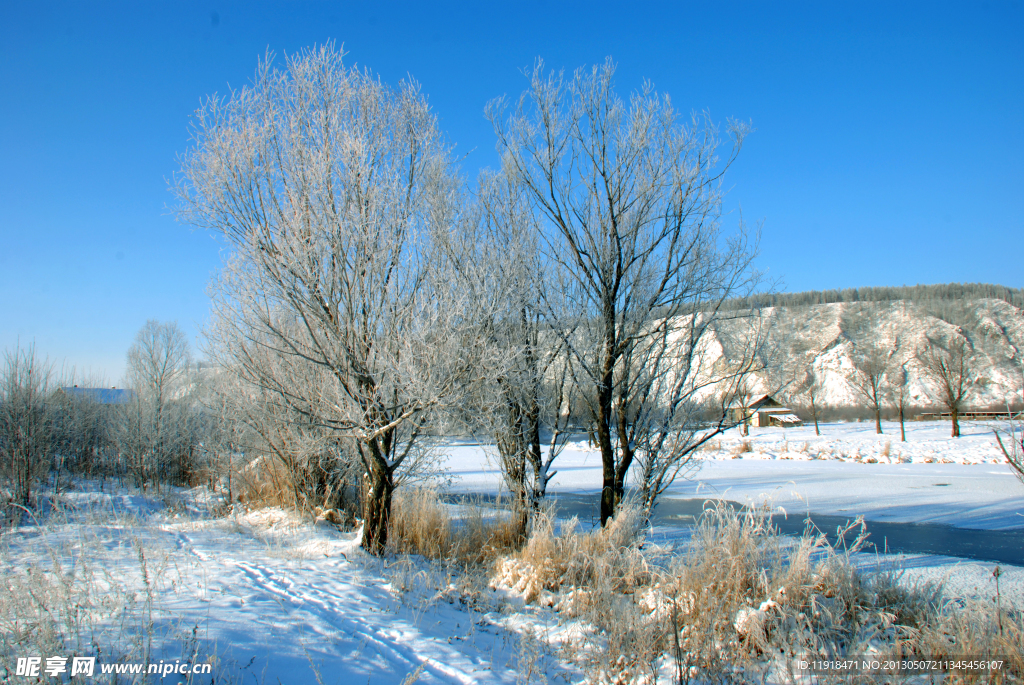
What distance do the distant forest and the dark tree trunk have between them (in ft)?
259

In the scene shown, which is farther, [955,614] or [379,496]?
[379,496]

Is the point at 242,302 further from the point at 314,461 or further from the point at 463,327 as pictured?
the point at 314,461

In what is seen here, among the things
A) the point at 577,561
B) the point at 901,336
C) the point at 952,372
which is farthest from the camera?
the point at 901,336

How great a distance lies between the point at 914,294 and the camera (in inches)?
3442

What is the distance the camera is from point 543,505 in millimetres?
7871

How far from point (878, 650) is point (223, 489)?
16.0m

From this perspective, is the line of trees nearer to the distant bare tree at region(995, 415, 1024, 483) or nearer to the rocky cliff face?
the distant bare tree at region(995, 415, 1024, 483)

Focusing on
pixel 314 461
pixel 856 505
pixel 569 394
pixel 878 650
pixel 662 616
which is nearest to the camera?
pixel 878 650

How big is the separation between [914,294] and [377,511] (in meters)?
107

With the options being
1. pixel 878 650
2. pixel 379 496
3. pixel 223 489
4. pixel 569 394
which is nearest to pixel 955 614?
pixel 878 650

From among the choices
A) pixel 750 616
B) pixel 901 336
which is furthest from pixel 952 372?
pixel 901 336

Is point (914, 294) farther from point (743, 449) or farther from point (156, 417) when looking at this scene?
point (156, 417)

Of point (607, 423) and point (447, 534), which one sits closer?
point (607, 423)

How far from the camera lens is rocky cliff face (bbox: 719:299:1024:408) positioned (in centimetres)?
5706
